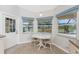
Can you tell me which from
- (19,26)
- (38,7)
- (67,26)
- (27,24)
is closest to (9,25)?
(19,26)

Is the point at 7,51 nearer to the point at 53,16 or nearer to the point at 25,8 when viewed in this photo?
the point at 25,8

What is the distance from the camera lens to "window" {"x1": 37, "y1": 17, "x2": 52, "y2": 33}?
2074 millimetres

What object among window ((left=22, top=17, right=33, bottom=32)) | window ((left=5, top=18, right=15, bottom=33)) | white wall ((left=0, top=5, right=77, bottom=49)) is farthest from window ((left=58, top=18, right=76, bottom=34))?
window ((left=5, top=18, right=15, bottom=33))

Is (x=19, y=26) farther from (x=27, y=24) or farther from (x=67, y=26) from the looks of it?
(x=67, y=26)

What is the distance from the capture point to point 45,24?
2141 millimetres

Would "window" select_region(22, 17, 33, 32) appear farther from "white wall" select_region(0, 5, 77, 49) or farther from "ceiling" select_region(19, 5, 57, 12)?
"ceiling" select_region(19, 5, 57, 12)

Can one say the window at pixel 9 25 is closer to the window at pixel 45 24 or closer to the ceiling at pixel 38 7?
the ceiling at pixel 38 7

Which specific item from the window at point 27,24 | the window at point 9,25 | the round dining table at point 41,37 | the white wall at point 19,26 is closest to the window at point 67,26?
the white wall at point 19,26

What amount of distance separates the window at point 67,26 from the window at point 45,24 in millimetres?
237

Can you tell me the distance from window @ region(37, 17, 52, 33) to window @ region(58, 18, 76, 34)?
0.24 metres

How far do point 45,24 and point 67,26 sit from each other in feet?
1.69
